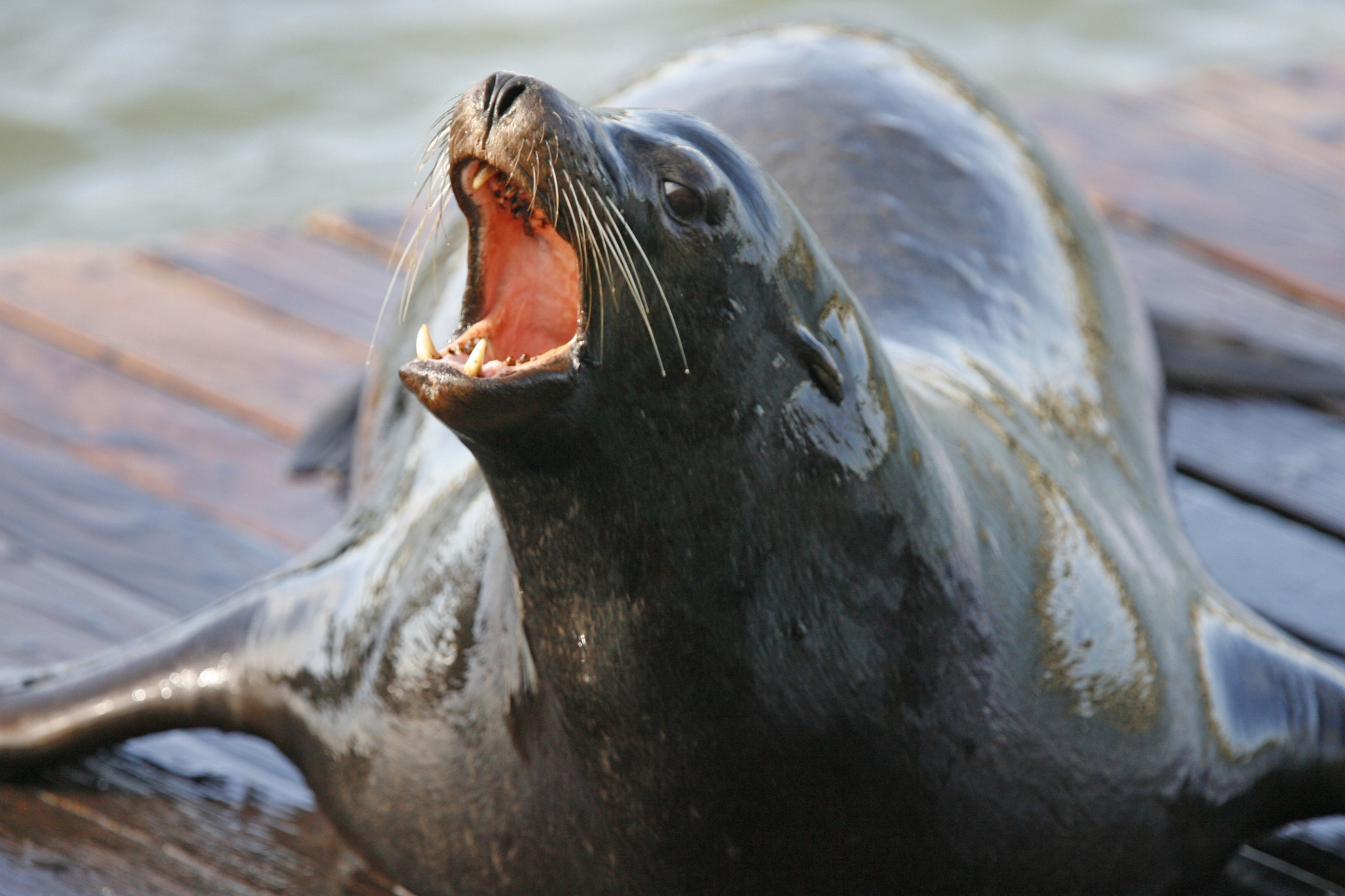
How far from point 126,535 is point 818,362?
6.51ft

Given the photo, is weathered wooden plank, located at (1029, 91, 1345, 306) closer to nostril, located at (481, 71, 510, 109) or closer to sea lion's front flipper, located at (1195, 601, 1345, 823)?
sea lion's front flipper, located at (1195, 601, 1345, 823)

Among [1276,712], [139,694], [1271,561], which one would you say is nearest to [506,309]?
[139,694]

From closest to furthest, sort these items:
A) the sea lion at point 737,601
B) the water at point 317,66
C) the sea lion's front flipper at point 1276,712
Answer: the sea lion at point 737,601, the sea lion's front flipper at point 1276,712, the water at point 317,66

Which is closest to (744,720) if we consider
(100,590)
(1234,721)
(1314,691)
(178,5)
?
(1234,721)

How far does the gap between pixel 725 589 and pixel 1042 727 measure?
48 centimetres

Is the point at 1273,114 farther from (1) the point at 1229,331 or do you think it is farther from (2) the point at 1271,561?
(2) the point at 1271,561

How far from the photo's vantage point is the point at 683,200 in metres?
1.79

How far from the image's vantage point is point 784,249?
1.87 metres

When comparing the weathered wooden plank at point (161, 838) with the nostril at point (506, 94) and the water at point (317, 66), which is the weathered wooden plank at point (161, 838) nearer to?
the nostril at point (506, 94)

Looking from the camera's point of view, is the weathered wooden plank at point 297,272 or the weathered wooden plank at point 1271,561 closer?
the weathered wooden plank at point 1271,561

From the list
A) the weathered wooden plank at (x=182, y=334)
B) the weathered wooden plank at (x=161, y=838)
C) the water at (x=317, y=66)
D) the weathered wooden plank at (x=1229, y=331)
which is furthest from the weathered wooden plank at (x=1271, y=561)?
the water at (x=317, y=66)

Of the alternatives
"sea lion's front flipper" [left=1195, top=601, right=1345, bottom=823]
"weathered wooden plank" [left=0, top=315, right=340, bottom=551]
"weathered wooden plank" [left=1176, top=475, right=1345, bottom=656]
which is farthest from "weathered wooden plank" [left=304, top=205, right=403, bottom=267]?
"sea lion's front flipper" [left=1195, top=601, right=1345, bottom=823]

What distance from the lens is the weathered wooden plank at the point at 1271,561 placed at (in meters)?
3.20

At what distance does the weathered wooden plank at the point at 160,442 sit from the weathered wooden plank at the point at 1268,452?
1742mm
